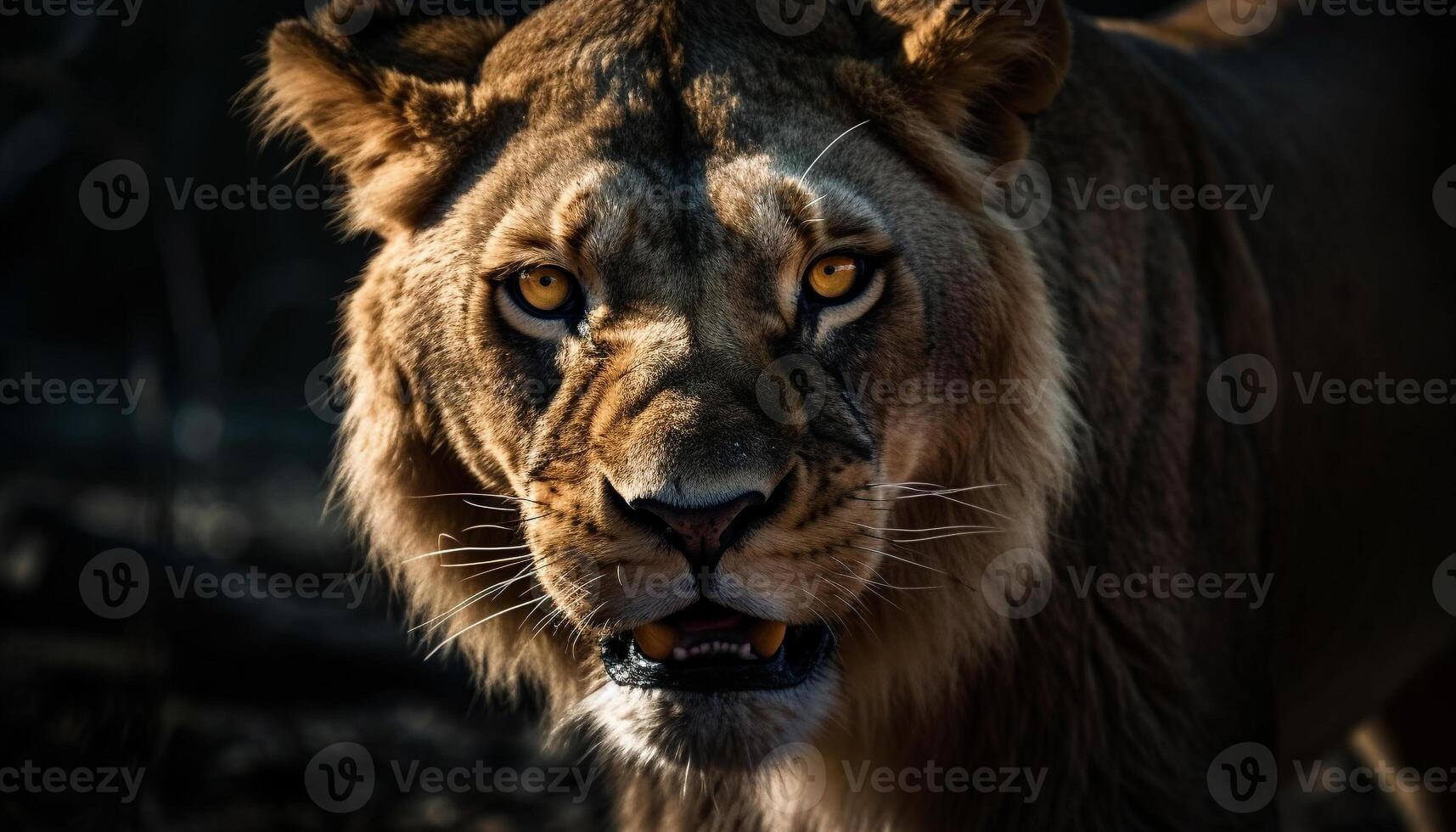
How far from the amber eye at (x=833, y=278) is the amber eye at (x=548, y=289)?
45 centimetres

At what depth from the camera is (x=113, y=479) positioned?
8008mm

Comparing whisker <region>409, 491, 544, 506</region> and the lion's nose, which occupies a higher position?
the lion's nose

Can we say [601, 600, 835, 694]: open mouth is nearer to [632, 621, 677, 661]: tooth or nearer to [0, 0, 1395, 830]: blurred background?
[632, 621, 677, 661]: tooth

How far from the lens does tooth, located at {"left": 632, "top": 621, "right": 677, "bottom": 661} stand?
101 inches

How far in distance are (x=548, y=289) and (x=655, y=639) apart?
695mm

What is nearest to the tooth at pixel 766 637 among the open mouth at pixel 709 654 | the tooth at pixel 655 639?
the open mouth at pixel 709 654

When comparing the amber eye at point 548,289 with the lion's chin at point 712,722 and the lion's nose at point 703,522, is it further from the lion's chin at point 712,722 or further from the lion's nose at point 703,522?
the lion's chin at point 712,722

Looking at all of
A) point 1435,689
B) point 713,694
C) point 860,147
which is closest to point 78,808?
point 713,694

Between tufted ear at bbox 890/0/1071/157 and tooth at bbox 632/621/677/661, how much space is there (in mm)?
1160

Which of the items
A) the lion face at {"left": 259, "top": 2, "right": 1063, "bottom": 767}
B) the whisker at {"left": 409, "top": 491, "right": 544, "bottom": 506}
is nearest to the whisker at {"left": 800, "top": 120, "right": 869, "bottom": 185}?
the lion face at {"left": 259, "top": 2, "right": 1063, "bottom": 767}

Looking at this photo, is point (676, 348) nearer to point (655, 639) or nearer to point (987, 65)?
point (655, 639)

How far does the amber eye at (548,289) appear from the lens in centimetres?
268

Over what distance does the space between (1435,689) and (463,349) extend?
13.6 ft

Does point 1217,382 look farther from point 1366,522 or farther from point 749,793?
point 749,793
